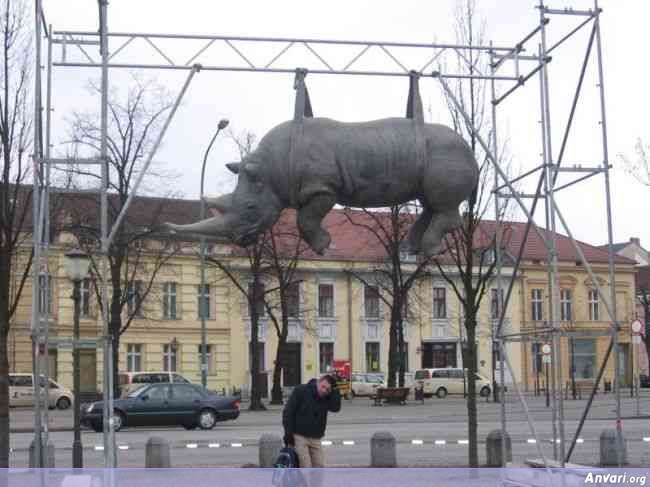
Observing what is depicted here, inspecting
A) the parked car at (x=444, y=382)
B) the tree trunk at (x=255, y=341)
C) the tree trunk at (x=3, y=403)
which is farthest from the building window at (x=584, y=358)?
the tree trunk at (x=3, y=403)

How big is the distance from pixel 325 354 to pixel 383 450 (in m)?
40.7

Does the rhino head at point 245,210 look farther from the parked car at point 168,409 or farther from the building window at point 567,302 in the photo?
the building window at point 567,302

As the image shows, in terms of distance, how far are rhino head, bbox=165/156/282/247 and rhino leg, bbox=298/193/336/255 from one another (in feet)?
0.76

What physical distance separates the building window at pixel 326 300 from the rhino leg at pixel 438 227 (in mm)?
49380

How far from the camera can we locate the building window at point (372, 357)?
201ft

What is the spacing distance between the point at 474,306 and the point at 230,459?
242 inches

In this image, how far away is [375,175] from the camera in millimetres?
8969

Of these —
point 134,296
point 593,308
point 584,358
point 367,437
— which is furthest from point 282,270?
point 593,308

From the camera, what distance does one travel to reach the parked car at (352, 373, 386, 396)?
2174 inches

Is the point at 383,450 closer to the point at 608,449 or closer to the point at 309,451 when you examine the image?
the point at 608,449

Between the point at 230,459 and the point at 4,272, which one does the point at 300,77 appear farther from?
the point at 230,459

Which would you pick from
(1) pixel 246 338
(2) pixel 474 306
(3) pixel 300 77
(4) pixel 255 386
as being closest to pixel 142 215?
(4) pixel 255 386

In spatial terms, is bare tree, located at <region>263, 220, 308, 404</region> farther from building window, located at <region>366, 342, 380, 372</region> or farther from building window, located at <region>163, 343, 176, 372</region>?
building window, located at <region>366, 342, 380, 372</region>

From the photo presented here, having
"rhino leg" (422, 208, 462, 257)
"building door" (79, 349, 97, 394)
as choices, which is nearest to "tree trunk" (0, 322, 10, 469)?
"rhino leg" (422, 208, 462, 257)
